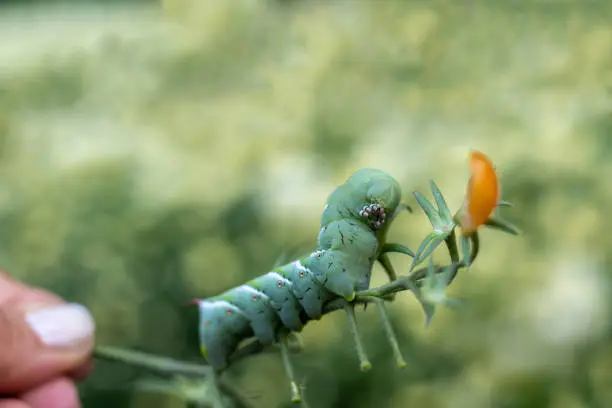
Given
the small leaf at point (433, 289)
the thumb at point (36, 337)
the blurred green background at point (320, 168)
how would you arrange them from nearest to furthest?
the small leaf at point (433, 289) < the thumb at point (36, 337) < the blurred green background at point (320, 168)

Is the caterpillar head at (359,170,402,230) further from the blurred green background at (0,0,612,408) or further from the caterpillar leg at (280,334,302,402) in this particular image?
the blurred green background at (0,0,612,408)

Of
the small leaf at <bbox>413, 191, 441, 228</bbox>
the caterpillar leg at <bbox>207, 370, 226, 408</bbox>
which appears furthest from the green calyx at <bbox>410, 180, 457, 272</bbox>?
the caterpillar leg at <bbox>207, 370, 226, 408</bbox>

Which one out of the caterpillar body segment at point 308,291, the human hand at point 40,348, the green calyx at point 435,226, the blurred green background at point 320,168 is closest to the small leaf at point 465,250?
the green calyx at point 435,226

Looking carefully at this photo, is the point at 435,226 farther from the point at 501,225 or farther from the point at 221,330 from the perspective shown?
the point at 221,330

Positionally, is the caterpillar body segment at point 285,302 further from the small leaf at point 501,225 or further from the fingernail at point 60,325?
the fingernail at point 60,325

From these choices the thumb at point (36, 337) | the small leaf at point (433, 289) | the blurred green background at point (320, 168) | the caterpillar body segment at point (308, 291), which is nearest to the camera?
the small leaf at point (433, 289)

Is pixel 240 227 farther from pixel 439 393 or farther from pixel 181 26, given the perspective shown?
pixel 181 26

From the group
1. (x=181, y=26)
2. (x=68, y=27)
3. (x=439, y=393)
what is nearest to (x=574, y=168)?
(x=439, y=393)
